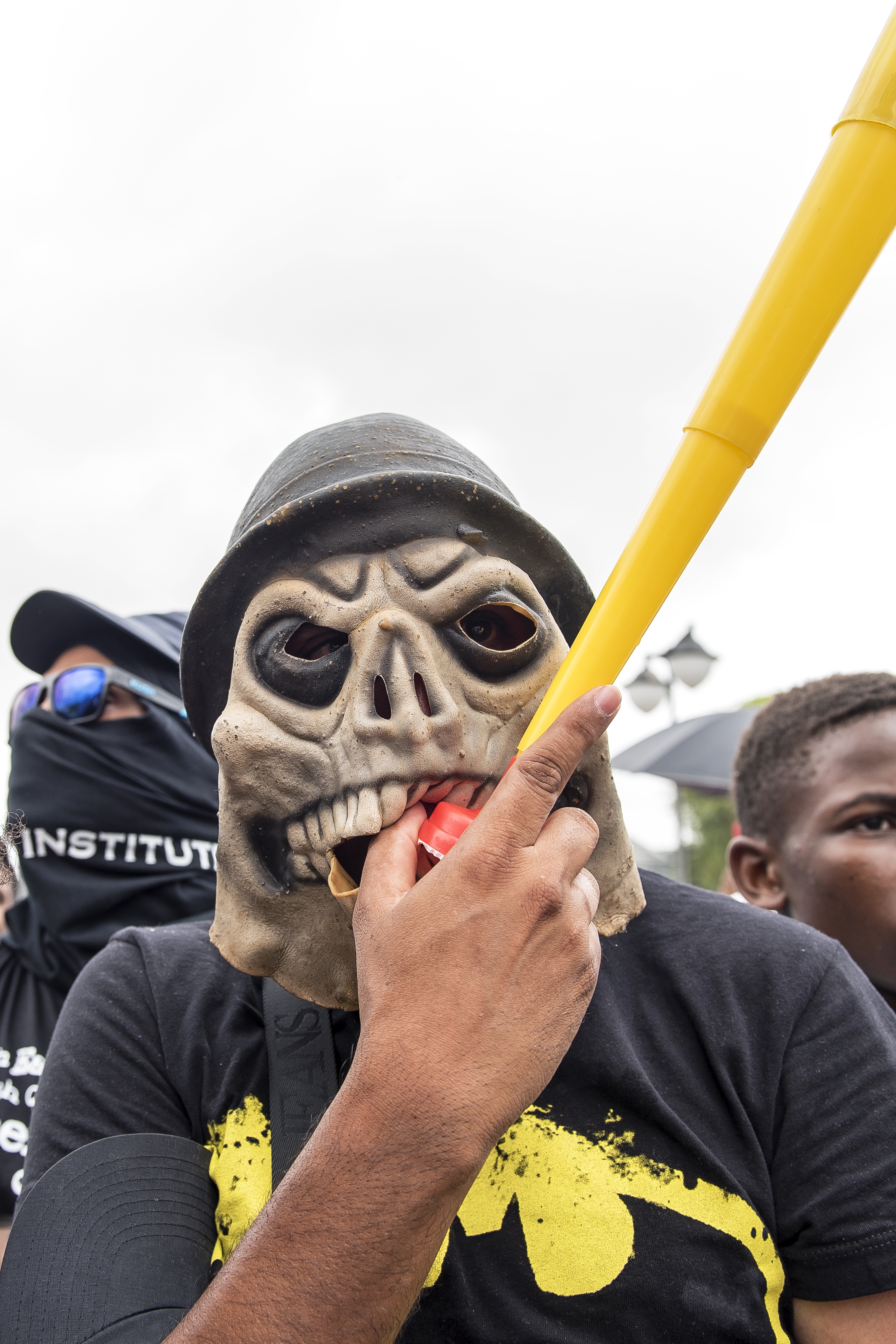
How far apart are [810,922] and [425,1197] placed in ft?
6.38

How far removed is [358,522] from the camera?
1.84 m

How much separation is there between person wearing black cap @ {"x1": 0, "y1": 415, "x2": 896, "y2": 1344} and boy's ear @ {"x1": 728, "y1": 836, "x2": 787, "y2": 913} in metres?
1.15

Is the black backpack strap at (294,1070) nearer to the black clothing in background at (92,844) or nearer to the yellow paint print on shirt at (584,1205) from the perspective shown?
the yellow paint print on shirt at (584,1205)

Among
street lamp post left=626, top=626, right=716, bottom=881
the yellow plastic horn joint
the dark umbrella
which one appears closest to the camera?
the yellow plastic horn joint

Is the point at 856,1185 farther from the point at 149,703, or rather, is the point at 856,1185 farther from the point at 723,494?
the point at 149,703

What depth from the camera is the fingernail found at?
138cm

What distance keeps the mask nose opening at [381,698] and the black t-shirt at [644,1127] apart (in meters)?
0.62

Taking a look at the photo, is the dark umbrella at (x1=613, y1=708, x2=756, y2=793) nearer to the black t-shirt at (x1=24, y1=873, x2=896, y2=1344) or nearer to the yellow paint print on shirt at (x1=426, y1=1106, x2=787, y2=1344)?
the black t-shirt at (x1=24, y1=873, x2=896, y2=1344)

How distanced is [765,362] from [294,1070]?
4.52ft

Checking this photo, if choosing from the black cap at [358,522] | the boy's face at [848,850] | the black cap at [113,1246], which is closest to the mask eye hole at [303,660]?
the black cap at [358,522]

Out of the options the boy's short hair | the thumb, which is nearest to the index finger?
the thumb

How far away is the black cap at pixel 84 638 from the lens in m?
3.64

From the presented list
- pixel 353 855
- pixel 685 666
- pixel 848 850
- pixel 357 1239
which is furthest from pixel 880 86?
pixel 685 666

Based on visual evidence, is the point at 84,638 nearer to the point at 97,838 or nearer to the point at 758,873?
the point at 97,838
